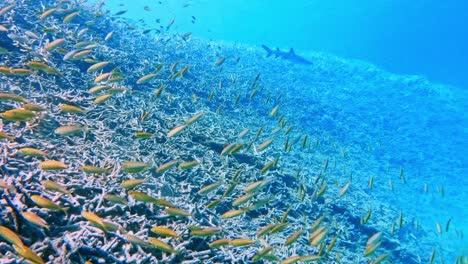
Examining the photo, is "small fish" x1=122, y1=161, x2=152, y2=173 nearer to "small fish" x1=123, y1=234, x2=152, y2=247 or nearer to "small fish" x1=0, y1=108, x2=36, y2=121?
"small fish" x1=123, y1=234, x2=152, y2=247

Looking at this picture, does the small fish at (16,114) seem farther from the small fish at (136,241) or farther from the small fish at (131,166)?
the small fish at (136,241)

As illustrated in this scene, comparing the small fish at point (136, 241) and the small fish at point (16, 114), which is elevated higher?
the small fish at point (16, 114)

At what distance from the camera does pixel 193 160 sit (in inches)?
270

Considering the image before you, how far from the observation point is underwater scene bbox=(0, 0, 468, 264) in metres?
3.68

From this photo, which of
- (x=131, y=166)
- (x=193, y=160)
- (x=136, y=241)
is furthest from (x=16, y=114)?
(x=193, y=160)

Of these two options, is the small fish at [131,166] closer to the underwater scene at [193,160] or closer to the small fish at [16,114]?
the underwater scene at [193,160]

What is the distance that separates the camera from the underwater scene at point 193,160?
3684mm

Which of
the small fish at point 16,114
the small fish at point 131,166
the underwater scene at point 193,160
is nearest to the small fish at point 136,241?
A: the underwater scene at point 193,160

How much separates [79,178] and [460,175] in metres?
17.9

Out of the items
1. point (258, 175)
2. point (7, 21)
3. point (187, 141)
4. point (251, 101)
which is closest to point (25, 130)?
point (187, 141)

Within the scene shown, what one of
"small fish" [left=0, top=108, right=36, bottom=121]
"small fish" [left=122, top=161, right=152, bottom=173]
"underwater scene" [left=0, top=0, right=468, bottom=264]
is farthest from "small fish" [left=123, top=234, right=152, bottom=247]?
"small fish" [left=0, top=108, right=36, bottom=121]

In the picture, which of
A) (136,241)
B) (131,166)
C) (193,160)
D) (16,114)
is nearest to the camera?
A: (136,241)

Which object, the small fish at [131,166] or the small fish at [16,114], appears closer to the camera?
the small fish at [16,114]

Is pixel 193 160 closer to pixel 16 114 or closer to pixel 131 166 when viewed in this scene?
pixel 131 166
